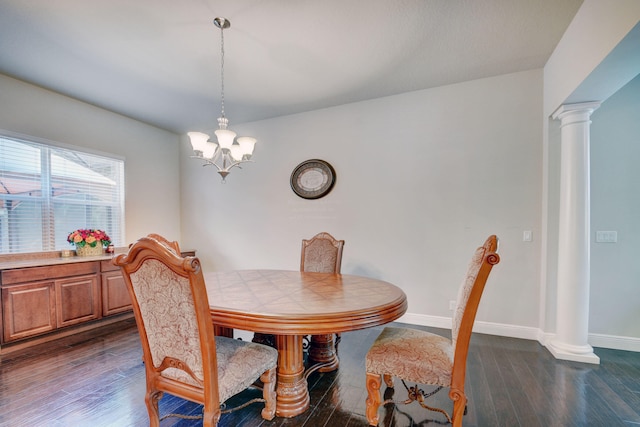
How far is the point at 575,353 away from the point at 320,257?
2387 millimetres

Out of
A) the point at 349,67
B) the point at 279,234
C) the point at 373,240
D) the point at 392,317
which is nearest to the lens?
the point at 392,317

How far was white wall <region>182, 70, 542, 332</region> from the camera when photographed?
9.62 ft

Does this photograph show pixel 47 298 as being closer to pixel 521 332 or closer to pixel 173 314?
pixel 173 314

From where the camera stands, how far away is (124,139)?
4.07 metres

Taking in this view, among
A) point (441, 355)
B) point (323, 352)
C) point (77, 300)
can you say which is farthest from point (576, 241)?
point (77, 300)

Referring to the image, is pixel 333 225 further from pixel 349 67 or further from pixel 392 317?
pixel 392 317

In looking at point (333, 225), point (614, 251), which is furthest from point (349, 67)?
point (614, 251)

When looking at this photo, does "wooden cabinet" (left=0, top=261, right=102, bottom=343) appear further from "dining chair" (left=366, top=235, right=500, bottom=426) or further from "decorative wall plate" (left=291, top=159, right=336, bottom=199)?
"dining chair" (left=366, top=235, right=500, bottom=426)

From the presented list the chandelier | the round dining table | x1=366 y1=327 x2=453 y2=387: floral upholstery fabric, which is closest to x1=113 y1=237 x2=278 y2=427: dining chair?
the round dining table

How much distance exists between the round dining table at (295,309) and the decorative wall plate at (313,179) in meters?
1.65

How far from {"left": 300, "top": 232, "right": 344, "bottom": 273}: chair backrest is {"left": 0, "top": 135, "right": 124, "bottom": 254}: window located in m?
2.96

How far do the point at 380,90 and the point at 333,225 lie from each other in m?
1.78

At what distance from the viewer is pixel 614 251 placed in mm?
2650

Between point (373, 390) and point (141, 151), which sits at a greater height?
point (141, 151)
